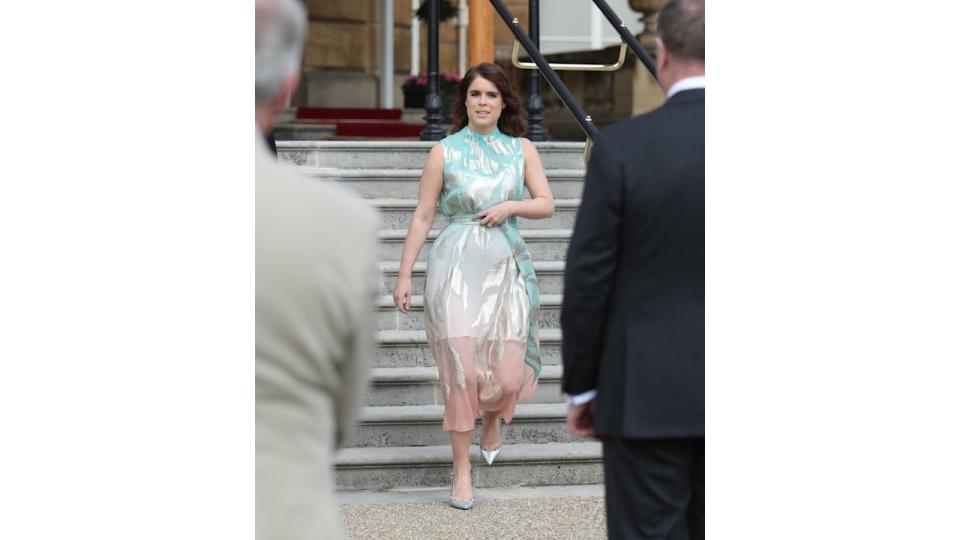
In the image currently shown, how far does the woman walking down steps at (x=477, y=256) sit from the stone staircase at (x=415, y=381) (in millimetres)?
430

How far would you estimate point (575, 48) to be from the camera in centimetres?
1255

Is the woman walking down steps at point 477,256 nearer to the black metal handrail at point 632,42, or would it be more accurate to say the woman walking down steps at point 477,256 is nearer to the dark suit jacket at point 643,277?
the black metal handrail at point 632,42

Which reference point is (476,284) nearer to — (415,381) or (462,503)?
(462,503)

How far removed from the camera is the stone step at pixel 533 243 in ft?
24.8

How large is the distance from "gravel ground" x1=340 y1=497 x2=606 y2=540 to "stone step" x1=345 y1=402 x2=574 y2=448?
2.00 feet

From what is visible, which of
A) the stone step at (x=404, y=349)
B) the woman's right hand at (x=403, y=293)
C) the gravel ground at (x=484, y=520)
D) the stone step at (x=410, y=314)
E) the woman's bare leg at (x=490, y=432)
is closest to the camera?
the gravel ground at (x=484, y=520)

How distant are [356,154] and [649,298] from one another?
5.35m

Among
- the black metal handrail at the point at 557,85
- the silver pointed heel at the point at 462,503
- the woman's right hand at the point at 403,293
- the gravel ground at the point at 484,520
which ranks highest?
the black metal handrail at the point at 557,85

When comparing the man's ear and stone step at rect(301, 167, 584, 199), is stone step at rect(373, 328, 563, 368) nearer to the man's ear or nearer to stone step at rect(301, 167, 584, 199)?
stone step at rect(301, 167, 584, 199)

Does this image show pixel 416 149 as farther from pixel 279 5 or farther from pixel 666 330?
pixel 279 5

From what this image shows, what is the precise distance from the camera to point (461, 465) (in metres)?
5.89

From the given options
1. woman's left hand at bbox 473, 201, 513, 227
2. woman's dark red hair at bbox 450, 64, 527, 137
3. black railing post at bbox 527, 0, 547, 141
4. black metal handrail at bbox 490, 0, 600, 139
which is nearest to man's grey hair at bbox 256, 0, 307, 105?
woman's left hand at bbox 473, 201, 513, 227

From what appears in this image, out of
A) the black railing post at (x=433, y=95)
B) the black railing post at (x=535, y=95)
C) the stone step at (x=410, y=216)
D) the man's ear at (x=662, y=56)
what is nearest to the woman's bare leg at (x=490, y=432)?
the stone step at (x=410, y=216)

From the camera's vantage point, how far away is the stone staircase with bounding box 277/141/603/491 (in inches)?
248
